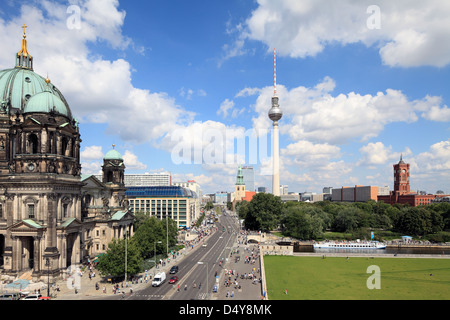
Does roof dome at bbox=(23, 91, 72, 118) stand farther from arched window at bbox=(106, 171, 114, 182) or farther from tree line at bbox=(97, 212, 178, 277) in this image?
arched window at bbox=(106, 171, 114, 182)

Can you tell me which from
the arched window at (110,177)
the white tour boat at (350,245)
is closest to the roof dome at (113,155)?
the arched window at (110,177)

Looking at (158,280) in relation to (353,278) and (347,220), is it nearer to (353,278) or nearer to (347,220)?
(353,278)

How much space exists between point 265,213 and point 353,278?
Result: 73.9 m

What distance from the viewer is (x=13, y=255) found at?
212 feet

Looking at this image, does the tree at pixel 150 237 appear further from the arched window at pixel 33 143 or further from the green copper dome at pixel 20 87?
the green copper dome at pixel 20 87

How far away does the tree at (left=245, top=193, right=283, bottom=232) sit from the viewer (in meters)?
141

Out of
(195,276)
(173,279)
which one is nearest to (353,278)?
(195,276)

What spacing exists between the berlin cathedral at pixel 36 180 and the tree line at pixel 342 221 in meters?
81.3

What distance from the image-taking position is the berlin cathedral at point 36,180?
6519cm

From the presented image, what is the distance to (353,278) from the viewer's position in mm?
69750

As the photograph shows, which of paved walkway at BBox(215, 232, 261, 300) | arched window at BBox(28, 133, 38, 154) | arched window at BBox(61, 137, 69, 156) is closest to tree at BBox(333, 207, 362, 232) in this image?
paved walkway at BBox(215, 232, 261, 300)

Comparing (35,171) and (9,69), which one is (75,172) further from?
(9,69)
